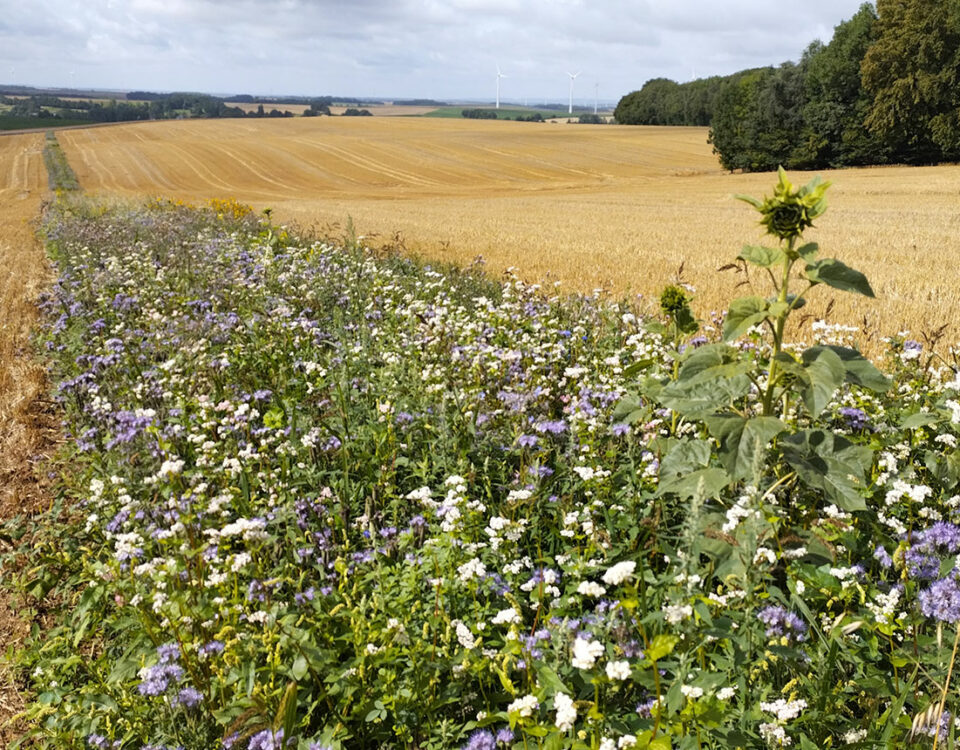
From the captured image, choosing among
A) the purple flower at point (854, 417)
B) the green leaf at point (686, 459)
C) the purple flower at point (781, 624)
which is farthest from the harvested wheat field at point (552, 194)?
the purple flower at point (781, 624)

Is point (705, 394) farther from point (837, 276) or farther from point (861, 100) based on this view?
point (861, 100)

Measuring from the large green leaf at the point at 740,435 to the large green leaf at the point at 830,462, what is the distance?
0.20 metres

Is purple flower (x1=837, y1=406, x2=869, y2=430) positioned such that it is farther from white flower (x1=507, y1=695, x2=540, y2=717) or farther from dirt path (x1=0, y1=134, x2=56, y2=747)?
dirt path (x1=0, y1=134, x2=56, y2=747)

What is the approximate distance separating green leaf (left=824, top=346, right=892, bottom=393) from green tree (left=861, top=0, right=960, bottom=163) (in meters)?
54.8

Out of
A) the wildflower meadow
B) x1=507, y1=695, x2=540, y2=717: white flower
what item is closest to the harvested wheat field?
the wildflower meadow

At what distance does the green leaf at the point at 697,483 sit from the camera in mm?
2730

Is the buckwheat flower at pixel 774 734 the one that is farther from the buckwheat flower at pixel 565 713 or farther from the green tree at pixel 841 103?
the green tree at pixel 841 103

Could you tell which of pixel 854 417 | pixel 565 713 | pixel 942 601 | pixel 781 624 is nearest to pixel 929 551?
pixel 942 601

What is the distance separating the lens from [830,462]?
279cm

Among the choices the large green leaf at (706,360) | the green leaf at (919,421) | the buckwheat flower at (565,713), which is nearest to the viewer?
→ the buckwheat flower at (565,713)

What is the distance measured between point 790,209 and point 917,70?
186 feet

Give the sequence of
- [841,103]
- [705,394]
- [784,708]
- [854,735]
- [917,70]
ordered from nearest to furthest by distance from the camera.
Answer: [784,708]
[854,735]
[705,394]
[917,70]
[841,103]

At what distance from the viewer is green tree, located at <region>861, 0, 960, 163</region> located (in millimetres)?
46031

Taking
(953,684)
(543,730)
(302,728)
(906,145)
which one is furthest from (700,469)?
(906,145)
